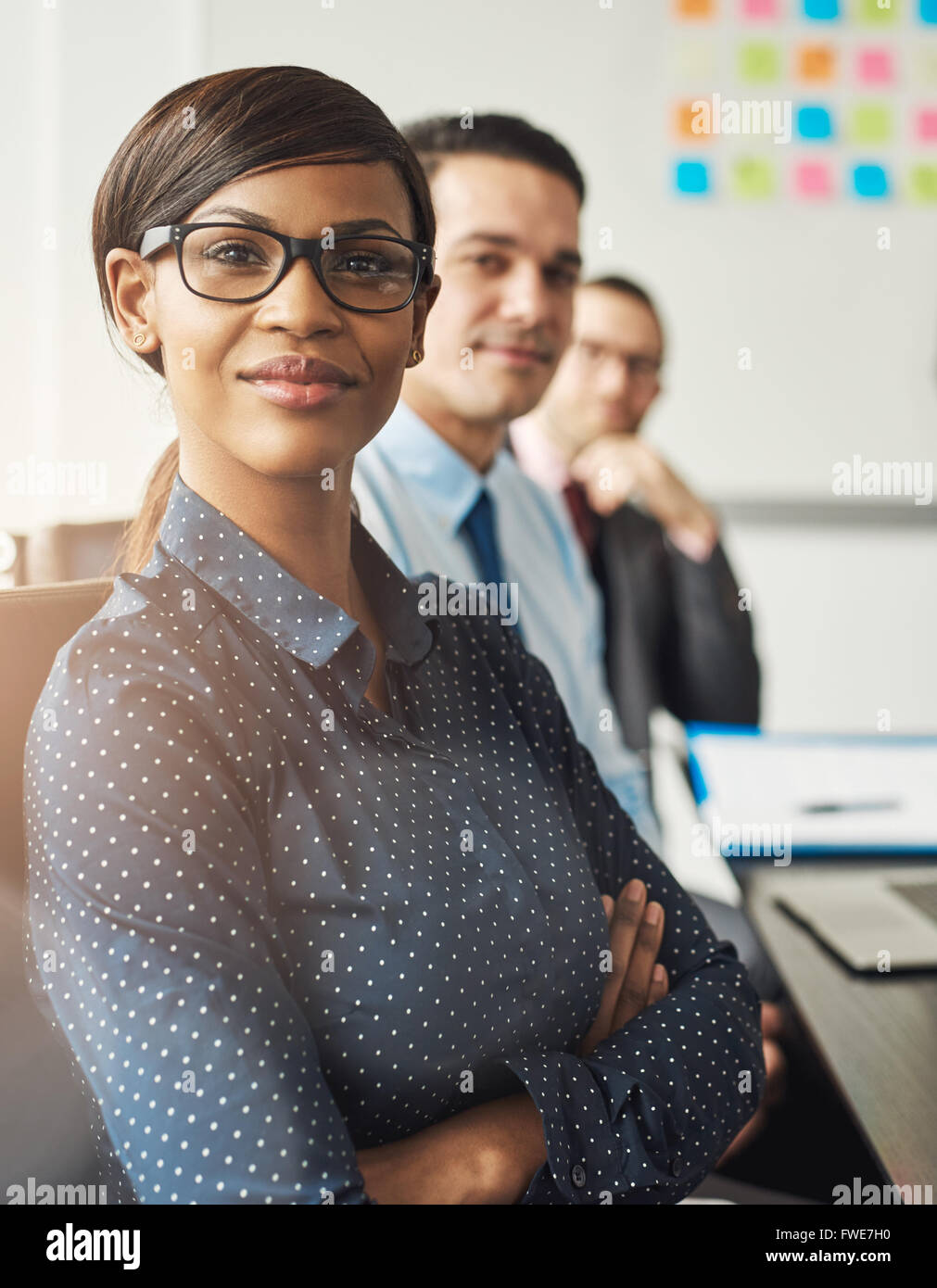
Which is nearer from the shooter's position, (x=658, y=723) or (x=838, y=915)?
(x=838, y=915)

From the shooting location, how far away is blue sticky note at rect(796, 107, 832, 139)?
1.79 metres

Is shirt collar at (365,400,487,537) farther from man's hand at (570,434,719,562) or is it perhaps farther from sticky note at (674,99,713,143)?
sticky note at (674,99,713,143)

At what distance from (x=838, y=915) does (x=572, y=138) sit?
1431 millimetres

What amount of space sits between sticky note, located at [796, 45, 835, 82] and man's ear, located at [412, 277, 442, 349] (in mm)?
1374

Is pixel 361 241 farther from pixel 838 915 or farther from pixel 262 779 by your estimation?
pixel 838 915

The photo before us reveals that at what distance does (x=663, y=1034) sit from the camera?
67cm

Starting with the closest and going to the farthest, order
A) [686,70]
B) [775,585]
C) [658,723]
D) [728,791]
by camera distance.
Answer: [728,791] → [658,723] → [686,70] → [775,585]

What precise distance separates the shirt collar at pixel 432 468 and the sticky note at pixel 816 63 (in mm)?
1108

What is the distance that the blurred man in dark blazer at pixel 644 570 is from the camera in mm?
1572

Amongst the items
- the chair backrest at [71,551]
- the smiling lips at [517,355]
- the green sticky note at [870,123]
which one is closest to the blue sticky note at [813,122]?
the green sticky note at [870,123]

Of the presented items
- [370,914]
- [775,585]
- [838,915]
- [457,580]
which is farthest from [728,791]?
[775,585]

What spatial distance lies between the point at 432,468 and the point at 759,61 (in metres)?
1.17

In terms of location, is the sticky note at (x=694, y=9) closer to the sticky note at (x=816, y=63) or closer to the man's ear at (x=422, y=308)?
the sticky note at (x=816, y=63)

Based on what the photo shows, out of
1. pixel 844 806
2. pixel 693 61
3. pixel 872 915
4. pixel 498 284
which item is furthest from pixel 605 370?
pixel 872 915
